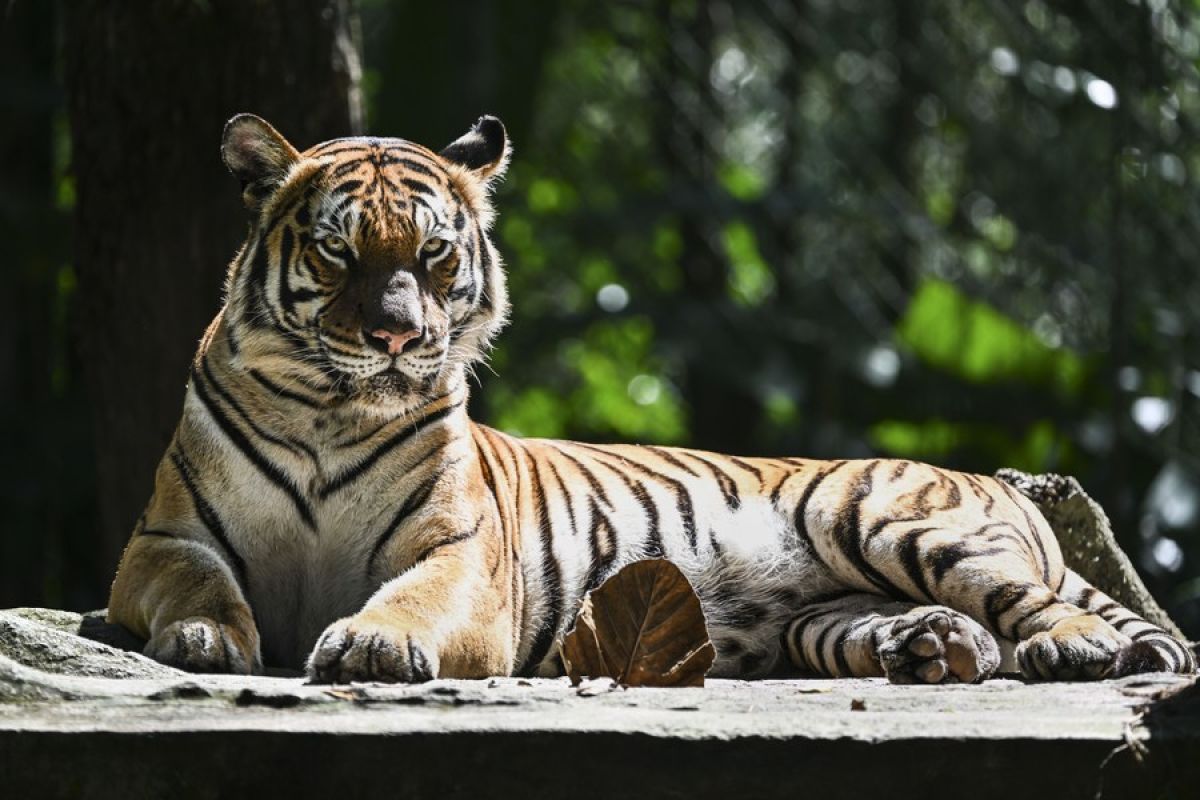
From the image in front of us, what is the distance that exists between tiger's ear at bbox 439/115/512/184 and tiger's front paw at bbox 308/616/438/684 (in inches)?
62.8

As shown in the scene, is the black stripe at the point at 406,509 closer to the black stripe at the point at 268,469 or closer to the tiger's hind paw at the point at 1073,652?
the black stripe at the point at 268,469

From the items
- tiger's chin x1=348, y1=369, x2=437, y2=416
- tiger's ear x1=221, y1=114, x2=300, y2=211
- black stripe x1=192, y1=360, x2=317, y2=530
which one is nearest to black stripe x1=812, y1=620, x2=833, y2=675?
tiger's chin x1=348, y1=369, x2=437, y2=416

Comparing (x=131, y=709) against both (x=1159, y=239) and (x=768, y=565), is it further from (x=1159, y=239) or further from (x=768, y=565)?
(x=1159, y=239)

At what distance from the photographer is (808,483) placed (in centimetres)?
493

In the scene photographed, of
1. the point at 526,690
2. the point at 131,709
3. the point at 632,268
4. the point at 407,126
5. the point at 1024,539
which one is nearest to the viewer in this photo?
the point at 131,709

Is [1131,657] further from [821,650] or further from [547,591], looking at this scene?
[547,591]

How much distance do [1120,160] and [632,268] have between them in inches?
275

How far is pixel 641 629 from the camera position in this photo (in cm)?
382

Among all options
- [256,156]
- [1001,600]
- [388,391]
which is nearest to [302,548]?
[388,391]

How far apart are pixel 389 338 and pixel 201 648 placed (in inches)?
34.1

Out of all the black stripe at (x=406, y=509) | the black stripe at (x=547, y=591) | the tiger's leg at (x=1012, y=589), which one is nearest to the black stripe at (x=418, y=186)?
the black stripe at (x=406, y=509)

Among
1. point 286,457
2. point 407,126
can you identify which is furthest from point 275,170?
point 407,126

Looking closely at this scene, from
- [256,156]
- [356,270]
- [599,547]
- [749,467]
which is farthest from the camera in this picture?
[749,467]

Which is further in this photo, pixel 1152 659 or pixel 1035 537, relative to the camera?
pixel 1035 537
